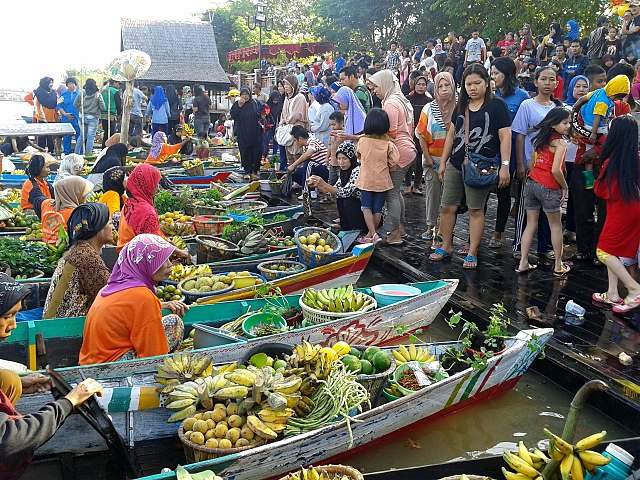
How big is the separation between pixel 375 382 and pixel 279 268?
8.81ft

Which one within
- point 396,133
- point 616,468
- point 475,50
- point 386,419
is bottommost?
point 386,419

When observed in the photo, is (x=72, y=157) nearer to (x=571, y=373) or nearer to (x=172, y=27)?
(x=571, y=373)

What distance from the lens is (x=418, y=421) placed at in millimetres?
4262

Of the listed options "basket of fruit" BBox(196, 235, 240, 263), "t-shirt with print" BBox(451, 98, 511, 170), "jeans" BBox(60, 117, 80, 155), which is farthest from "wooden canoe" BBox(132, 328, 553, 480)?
"jeans" BBox(60, 117, 80, 155)

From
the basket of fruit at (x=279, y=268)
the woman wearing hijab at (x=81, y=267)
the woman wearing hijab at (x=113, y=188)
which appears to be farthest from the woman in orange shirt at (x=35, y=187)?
the woman wearing hijab at (x=81, y=267)

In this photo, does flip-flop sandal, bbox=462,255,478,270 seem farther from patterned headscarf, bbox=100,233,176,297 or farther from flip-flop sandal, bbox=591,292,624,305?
patterned headscarf, bbox=100,233,176,297

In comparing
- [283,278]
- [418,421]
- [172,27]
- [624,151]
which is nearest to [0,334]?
[418,421]

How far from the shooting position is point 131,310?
3.91 m

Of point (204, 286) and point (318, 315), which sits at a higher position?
point (318, 315)

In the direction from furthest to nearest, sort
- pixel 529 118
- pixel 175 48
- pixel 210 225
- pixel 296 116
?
pixel 175 48 < pixel 296 116 < pixel 210 225 < pixel 529 118

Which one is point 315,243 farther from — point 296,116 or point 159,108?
point 159,108

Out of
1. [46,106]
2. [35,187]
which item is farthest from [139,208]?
[46,106]

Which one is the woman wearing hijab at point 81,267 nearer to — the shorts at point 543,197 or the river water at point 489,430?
the river water at point 489,430

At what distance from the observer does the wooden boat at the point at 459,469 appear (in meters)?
3.03
